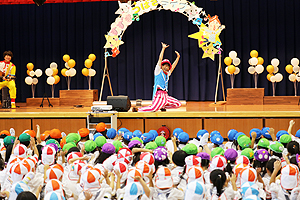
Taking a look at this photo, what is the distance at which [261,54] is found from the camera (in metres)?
9.34

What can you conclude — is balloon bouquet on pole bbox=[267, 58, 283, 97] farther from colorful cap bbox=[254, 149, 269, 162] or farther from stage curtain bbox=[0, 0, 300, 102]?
colorful cap bbox=[254, 149, 269, 162]

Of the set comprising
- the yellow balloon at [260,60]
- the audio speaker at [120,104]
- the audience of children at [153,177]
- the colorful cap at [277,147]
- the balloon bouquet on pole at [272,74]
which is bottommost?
the audience of children at [153,177]

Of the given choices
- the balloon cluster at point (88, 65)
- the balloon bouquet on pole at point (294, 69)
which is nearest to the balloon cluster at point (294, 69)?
the balloon bouquet on pole at point (294, 69)

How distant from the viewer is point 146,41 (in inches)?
387

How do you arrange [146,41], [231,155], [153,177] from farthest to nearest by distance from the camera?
[146,41]
[231,155]
[153,177]

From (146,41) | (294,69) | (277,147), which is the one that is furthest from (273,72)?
(277,147)

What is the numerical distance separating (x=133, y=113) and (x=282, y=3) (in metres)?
5.90

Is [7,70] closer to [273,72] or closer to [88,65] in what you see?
[88,65]

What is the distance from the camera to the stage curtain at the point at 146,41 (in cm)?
927

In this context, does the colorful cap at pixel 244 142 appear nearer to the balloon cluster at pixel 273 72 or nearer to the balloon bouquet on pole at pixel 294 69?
the balloon bouquet on pole at pixel 294 69

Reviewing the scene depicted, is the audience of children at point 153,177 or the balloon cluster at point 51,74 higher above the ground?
the balloon cluster at point 51,74

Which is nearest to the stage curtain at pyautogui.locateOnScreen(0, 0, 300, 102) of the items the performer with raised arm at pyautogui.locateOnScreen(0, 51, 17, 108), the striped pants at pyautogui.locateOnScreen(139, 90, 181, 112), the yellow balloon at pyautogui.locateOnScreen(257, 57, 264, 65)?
the yellow balloon at pyautogui.locateOnScreen(257, 57, 264, 65)

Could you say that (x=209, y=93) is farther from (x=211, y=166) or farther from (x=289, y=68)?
(x=211, y=166)

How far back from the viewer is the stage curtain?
9.27 meters
